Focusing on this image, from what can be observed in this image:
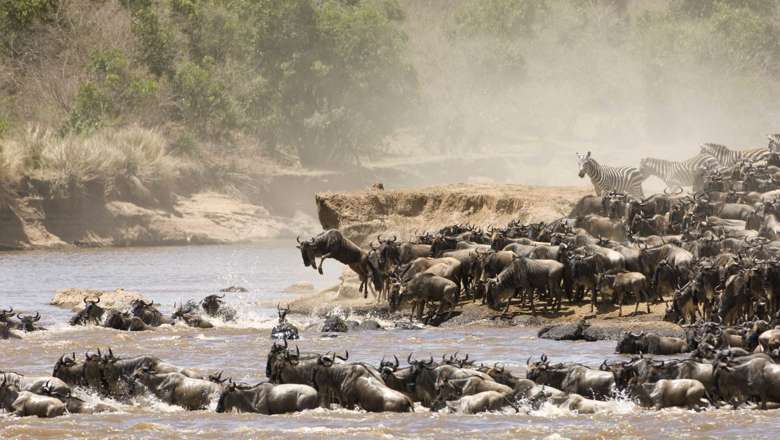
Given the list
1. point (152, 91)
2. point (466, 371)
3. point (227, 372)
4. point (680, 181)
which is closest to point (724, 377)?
point (466, 371)

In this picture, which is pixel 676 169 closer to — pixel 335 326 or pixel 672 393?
pixel 335 326

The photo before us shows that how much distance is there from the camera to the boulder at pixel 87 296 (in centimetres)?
2823

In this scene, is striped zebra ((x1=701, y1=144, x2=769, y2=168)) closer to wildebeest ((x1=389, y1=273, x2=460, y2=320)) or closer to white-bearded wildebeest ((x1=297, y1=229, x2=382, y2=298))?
white-bearded wildebeest ((x1=297, y1=229, x2=382, y2=298))

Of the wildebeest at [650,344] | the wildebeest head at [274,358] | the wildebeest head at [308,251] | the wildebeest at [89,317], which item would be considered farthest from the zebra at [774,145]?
the wildebeest head at [274,358]

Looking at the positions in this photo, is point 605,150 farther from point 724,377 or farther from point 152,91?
point 724,377

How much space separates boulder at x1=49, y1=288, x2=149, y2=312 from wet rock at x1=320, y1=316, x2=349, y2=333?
21.5 ft

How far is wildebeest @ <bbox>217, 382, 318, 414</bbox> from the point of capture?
14.6 meters

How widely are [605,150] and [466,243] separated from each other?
5084 centimetres

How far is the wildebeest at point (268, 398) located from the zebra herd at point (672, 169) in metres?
17.1

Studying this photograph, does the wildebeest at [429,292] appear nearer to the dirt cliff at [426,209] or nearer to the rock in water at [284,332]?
the rock in water at [284,332]

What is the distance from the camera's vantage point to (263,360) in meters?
19.0

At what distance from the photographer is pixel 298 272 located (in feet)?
135

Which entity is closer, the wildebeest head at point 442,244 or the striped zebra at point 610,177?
the wildebeest head at point 442,244

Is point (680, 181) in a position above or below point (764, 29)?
below
